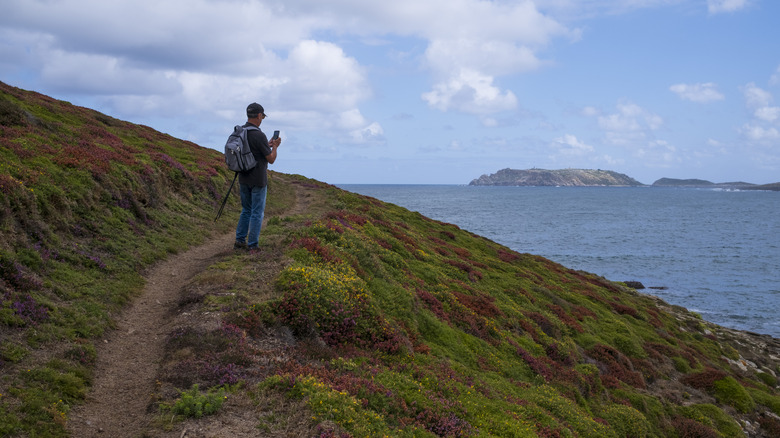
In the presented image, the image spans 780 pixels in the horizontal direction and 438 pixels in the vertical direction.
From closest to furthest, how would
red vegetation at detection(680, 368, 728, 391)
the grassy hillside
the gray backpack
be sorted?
the grassy hillside < the gray backpack < red vegetation at detection(680, 368, 728, 391)

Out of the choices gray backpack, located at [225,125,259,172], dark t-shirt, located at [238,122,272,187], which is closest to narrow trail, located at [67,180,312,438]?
dark t-shirt, located at [238,122,272,187]

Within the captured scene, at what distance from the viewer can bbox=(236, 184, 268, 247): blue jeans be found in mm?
15922

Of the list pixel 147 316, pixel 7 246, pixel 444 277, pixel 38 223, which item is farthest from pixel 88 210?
pixel 444 277

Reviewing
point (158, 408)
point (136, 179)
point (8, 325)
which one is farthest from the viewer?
point (136, 179)

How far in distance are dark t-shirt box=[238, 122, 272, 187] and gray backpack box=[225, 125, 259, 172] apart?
0.61 ft

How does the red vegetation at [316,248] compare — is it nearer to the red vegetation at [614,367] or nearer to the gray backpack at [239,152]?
the gray backpack at [239,152]

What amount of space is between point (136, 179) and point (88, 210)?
588 centimetres

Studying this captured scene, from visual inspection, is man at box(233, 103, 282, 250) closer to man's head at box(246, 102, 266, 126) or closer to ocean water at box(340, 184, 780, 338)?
man's head at box(246, 102, 266, 126)

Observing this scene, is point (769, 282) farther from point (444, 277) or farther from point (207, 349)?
point (207, 349)

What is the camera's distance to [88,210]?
17.2 metres

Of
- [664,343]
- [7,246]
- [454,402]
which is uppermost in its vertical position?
[7,246]

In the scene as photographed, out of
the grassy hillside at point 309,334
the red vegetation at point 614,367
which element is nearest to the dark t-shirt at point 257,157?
the grassy hillside at point 309,334

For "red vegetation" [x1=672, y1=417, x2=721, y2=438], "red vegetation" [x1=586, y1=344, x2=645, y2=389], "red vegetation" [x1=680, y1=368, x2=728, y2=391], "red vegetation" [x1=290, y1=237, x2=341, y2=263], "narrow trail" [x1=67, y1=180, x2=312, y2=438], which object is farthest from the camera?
"red vegetation" [x1=680, y1=368, x2=728, y2=391]

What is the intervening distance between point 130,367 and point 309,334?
3.96 m
